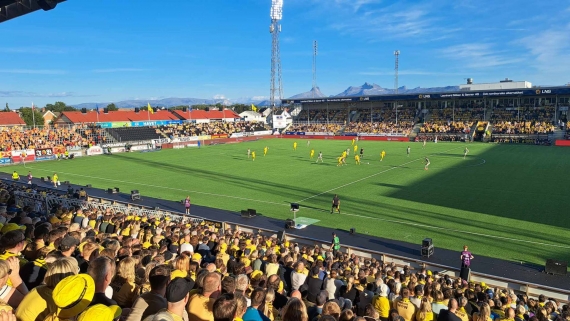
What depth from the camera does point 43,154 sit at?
53.1m

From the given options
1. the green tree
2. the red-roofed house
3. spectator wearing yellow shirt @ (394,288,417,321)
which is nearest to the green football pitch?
spectator wearing yellow shirt @ (394,288,417,321)

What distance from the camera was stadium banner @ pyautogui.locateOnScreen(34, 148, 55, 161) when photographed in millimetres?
52094

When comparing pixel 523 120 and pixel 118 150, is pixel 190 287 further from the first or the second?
pixel 523 120

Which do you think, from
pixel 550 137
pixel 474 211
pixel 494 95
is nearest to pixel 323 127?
pixel 494 95

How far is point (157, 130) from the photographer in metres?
78.0

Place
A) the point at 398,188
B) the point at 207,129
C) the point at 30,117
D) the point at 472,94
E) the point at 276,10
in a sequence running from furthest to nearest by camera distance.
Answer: the point at 30,117, the point at 276,10, the point at 207,129, the point at 472,94, the point at 398,188

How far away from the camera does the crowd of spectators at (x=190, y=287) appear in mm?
4102

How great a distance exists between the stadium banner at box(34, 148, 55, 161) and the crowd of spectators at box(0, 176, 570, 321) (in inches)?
1774

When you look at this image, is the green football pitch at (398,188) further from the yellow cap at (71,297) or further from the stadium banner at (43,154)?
the yellow cap at (71,297)

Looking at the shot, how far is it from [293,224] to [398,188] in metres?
12.2

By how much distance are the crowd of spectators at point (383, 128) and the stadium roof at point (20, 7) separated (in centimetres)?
6847

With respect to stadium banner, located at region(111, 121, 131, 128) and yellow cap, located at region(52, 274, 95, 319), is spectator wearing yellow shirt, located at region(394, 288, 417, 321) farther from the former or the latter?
stadium banner, located at region(111, 121, 131, 128)

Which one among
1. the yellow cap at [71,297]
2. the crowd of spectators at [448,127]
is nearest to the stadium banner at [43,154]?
the yellow cap at [71,297]

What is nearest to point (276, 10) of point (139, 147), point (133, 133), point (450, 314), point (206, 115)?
point (206, 115)
